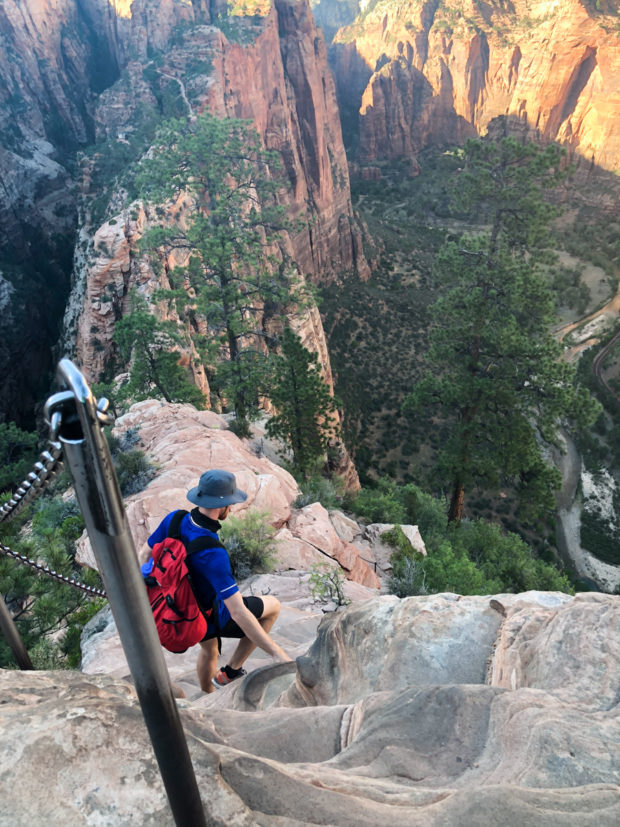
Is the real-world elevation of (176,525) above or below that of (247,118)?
below

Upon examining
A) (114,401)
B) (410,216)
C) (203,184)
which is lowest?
(114,401)

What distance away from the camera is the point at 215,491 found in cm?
302

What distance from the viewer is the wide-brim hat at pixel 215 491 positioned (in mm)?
2992

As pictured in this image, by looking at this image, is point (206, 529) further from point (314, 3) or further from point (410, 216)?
point (314, 3)

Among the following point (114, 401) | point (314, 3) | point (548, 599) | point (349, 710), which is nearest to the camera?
point (349, 710)

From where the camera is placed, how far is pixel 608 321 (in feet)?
135

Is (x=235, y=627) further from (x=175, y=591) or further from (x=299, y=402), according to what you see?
Result: (x=299, y=402)

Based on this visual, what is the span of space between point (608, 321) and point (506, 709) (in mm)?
45623

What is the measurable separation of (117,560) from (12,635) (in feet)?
5.98

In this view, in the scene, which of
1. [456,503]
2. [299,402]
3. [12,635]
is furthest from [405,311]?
[12,635]

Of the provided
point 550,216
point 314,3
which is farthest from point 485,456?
point 314,3

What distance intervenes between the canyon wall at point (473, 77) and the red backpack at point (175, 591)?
7111cm

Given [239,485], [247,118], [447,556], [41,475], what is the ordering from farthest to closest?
1. [247,118]
2. [447,556]
3. [239,485]
4. [41,475]

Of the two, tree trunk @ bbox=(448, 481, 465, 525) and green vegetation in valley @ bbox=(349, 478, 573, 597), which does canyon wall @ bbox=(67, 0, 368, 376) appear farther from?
A: tree trunk @ bbox=(448, 481, 465, 525)
